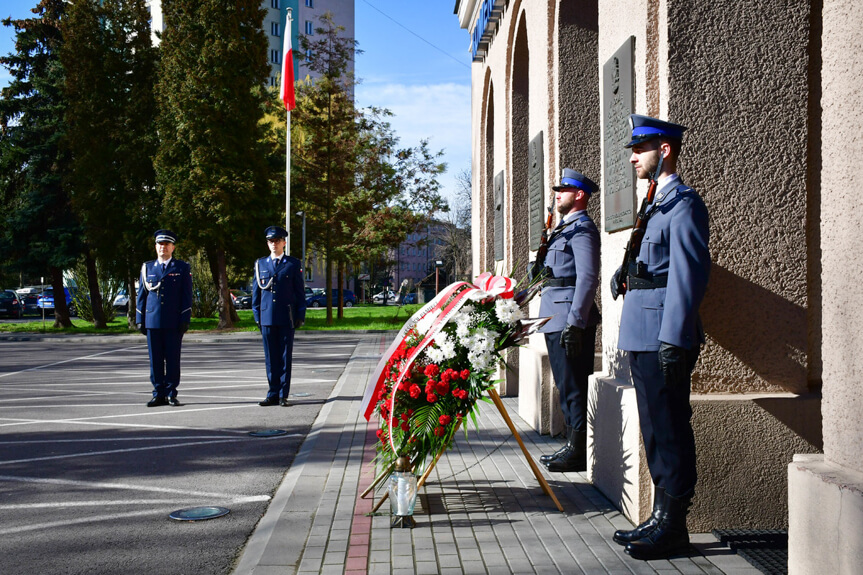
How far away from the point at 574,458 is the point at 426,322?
196 centimetres

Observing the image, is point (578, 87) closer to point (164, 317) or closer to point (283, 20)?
point (164, 317)

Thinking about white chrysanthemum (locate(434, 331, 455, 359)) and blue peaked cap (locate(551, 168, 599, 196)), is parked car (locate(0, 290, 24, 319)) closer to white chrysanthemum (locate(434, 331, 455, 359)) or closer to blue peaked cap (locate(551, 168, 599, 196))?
blue peaked cap (locate(551, 168, 599, 196))

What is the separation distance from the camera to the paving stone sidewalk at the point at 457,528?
4.15 metres

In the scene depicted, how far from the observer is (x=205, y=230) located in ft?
105

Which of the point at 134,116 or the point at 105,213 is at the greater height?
the point at 134,116

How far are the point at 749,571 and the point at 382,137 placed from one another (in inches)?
1382

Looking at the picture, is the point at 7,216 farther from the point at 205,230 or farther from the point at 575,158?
the point at 575,158

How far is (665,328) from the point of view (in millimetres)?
4105

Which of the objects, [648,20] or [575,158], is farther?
[575,158]

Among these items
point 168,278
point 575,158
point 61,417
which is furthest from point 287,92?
point 575,158

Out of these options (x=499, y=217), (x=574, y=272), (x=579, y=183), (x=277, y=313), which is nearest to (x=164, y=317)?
(x=277, y=313)

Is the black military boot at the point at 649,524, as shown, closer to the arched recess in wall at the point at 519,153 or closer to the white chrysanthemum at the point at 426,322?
the white chrysanthemum at the point at 426,322

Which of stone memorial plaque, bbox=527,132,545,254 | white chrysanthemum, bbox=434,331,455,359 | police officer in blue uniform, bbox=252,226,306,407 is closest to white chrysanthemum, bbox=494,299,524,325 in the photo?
white chrysanthemum, bbox=434,331,455,359

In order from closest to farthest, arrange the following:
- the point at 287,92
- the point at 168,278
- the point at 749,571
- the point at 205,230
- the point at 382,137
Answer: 1. the point at 749,571
2. the point at 168,278
3. the point at 287,92
4. the point at 205,230
5. the point at 382,137
